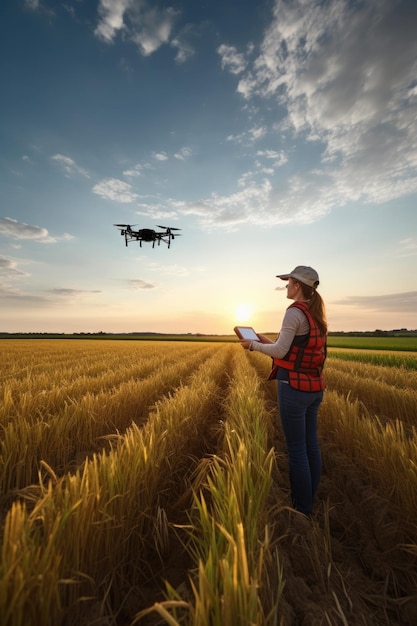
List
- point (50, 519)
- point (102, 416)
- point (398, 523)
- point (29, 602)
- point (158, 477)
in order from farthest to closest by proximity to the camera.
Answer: point (102, 416) → point (158, 477) → point (398, 523) → point (50, 519) → point (29, 602)

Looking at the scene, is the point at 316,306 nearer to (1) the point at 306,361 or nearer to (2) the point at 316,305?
(2) the point at 316,305

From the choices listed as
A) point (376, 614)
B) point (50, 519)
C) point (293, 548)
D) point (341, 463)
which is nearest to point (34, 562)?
point (50, 519)

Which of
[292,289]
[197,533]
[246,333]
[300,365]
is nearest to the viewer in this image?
[197,533]

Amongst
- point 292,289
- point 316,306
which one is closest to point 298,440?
point 316,306

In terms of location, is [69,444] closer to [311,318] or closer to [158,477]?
[158,477]

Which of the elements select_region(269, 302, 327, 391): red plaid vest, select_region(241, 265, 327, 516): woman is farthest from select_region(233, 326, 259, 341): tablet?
select_region(269, 302, 327, 391): red plaid vest

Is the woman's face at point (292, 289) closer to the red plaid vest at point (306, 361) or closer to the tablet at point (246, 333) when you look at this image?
the red plaid vest at point (306, 361)

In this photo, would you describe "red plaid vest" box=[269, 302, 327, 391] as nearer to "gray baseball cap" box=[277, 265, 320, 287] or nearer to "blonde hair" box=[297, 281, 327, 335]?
"blonde hair" box=[297, 281, 327, 335]
